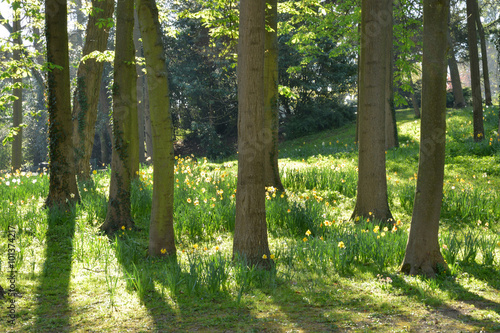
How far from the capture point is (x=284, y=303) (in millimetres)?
4102

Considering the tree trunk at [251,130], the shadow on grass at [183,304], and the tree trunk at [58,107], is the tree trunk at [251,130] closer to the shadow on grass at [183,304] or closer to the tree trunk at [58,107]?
the shadow on grass at [183,304]

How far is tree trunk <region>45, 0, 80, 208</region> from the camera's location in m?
7.29

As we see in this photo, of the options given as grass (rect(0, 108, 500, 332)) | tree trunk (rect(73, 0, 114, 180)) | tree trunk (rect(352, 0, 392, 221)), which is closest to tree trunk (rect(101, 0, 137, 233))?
grass (rect(0, 108, 500, 332))

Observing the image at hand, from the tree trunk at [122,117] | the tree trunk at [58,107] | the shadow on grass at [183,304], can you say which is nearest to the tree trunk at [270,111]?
the tree trunk at [122,117]

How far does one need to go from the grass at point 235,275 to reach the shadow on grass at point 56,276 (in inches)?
0.6

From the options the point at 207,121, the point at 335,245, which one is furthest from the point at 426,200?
the point at 207,121

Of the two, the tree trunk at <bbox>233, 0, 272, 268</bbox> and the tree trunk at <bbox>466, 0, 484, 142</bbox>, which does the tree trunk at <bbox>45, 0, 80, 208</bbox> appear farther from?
the tree trunk at <bbox>466, 0, 484, 142</bbox>

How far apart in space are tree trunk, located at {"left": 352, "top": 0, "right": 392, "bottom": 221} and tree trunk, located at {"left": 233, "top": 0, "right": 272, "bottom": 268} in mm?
2512

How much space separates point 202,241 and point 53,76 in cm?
382

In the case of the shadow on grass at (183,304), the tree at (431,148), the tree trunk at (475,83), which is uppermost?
the tree trunk at (475,83)

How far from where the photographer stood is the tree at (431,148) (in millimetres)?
4508

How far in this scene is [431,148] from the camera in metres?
4.61

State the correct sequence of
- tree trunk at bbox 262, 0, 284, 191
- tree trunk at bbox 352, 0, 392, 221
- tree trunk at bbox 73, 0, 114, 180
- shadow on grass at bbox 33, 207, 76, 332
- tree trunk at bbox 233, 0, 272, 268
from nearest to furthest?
shadow on grass at bbox 33, 207, 76, 332 < tree trunk at bbox 233, 0, 272, 268 < tree trunk at bbox 352, 0, 392, 221 < tree trunk at bbox 262, 0, 284, 191 < tree trunk at bbox 73, 0, 114, 180

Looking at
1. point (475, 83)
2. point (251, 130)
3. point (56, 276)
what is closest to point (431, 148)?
point (251, 130)
